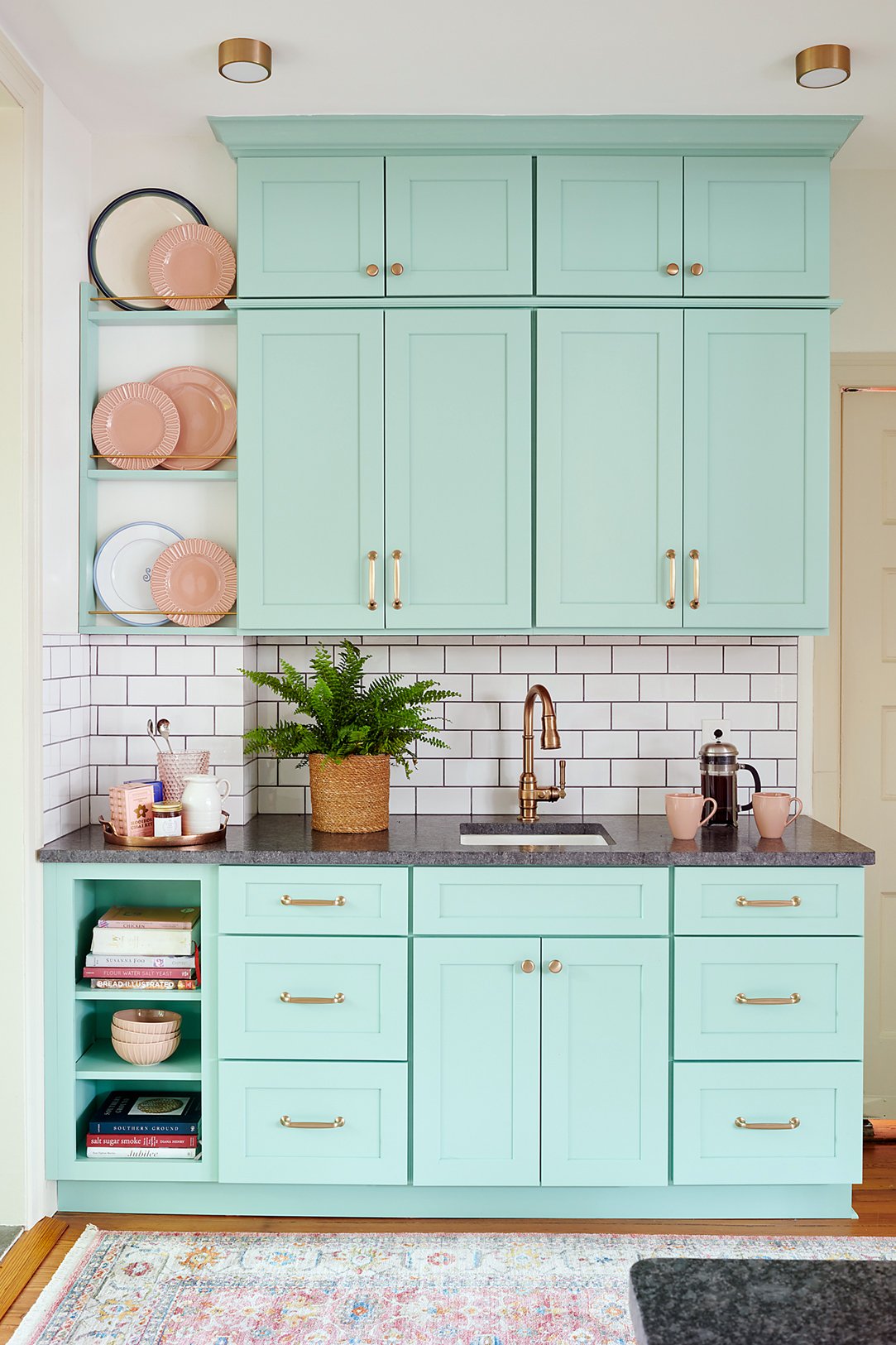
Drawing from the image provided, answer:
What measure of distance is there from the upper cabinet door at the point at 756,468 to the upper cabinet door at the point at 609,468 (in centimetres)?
6

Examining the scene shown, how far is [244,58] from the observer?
2.38 metres

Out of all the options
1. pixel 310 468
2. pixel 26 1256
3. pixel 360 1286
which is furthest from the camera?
pixel 310 468

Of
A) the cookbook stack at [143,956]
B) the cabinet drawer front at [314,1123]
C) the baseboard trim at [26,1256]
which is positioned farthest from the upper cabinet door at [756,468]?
the baseboard trim at [26,1256]

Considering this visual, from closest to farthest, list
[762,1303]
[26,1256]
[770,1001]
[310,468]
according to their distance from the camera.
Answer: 1. [762,1303]
2. [26,1256]
3. [770,1001]
4. [310,468]

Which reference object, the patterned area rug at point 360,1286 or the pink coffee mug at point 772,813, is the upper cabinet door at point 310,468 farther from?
the patterned area rug at point 360,1286

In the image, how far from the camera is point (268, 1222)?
2639 mm

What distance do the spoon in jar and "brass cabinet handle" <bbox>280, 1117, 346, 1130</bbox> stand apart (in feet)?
3.34

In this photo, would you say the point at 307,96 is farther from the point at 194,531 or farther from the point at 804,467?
the point at 804,467

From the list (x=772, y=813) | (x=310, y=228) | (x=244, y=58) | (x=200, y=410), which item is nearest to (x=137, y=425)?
(x=200, y=410)

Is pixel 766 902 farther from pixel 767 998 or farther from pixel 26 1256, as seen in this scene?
pixel 26 1256

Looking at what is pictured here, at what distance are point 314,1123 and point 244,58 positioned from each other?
246 cm

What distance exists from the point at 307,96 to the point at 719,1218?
2.93m

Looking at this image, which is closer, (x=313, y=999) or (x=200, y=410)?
(x=313, y=999)

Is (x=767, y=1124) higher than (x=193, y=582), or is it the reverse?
(x=193, y=582)
